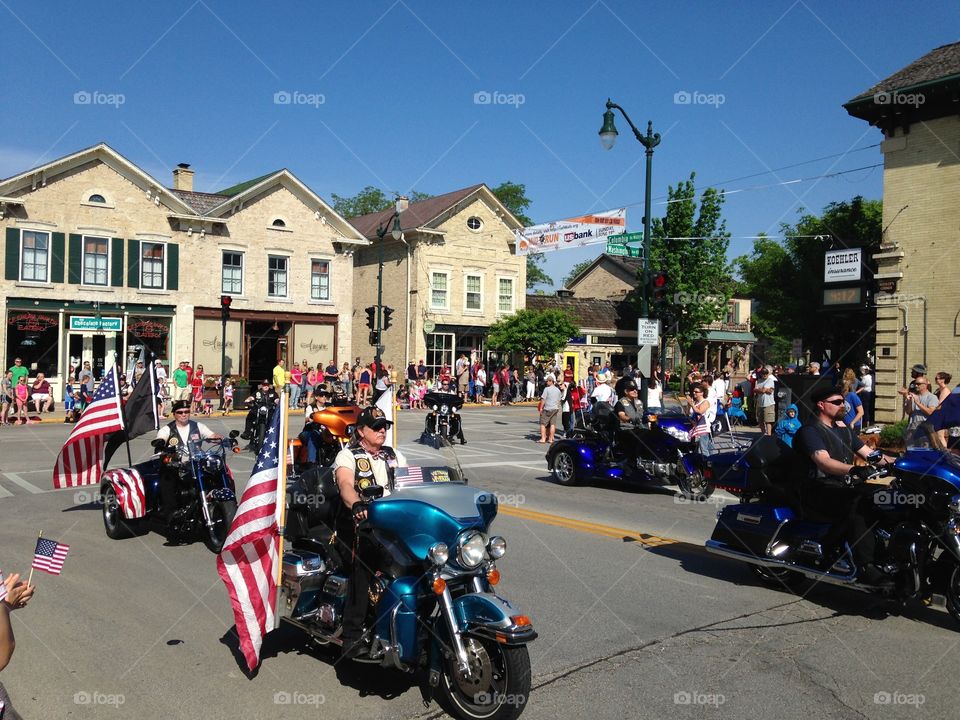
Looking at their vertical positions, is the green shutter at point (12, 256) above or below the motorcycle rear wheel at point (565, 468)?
above

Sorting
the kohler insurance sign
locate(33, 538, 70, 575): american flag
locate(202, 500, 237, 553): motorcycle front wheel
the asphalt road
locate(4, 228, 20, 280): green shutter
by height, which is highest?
locate(4, 228, 20, 280): green shutter

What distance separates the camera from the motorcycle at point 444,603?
14.5ft

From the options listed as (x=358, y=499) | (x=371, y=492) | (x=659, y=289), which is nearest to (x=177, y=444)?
(x=358, y=499)

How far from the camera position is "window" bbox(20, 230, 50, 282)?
3074 centimetres

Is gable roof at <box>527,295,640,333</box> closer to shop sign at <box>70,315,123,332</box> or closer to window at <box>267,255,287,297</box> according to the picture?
window at <box>267,255,287,297</box>

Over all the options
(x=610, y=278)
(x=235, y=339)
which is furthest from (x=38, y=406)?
(x=610, y=278)

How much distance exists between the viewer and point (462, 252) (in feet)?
139

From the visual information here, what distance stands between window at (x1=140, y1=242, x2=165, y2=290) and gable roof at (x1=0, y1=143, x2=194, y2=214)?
1.83 meters

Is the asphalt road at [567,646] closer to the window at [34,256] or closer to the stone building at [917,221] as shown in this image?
the stone building at [917,221]

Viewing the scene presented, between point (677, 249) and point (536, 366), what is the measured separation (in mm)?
13713

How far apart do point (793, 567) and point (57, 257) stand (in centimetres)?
3094

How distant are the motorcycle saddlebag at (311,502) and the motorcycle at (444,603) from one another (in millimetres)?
642

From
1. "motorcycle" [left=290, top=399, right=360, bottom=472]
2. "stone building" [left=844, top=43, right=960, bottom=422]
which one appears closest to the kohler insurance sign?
"stone building" [left=844, top=43, right=960, bottom=422]

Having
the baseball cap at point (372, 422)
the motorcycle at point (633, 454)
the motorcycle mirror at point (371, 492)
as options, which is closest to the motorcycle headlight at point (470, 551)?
the motorcycle mirror at point (371, 492)
